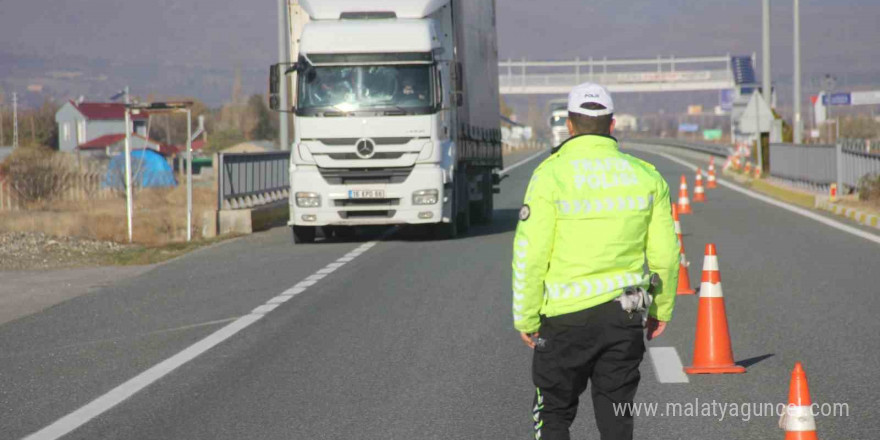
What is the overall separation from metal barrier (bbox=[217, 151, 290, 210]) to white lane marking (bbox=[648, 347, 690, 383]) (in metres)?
15.6

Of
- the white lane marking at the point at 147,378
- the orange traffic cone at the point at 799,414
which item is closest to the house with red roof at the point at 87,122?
the white lane marking at the point at 147,378

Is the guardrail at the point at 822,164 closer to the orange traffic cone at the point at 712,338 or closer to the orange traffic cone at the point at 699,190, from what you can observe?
the orange traffic cone at the point at 699,190

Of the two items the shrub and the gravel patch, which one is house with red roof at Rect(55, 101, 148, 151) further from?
the gravel patch

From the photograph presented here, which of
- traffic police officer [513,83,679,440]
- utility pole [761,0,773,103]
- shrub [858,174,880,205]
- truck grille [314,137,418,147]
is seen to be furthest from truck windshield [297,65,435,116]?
utility pole [761,0,773,103]

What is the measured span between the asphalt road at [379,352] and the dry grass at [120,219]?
1116 centimetres

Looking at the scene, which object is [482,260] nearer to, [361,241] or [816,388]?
[361,241]

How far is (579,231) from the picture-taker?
511cm

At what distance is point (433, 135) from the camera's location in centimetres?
1934

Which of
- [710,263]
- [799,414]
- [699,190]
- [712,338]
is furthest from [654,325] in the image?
[699,190]

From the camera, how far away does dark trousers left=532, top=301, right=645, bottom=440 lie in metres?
5.07

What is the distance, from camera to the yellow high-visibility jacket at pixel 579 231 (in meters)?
5.08

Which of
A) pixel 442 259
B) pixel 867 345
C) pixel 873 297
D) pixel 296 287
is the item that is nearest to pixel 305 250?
pixel 442 259

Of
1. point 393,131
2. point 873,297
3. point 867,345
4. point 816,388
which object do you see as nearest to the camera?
point 816,388

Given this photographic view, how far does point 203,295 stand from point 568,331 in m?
9.65
